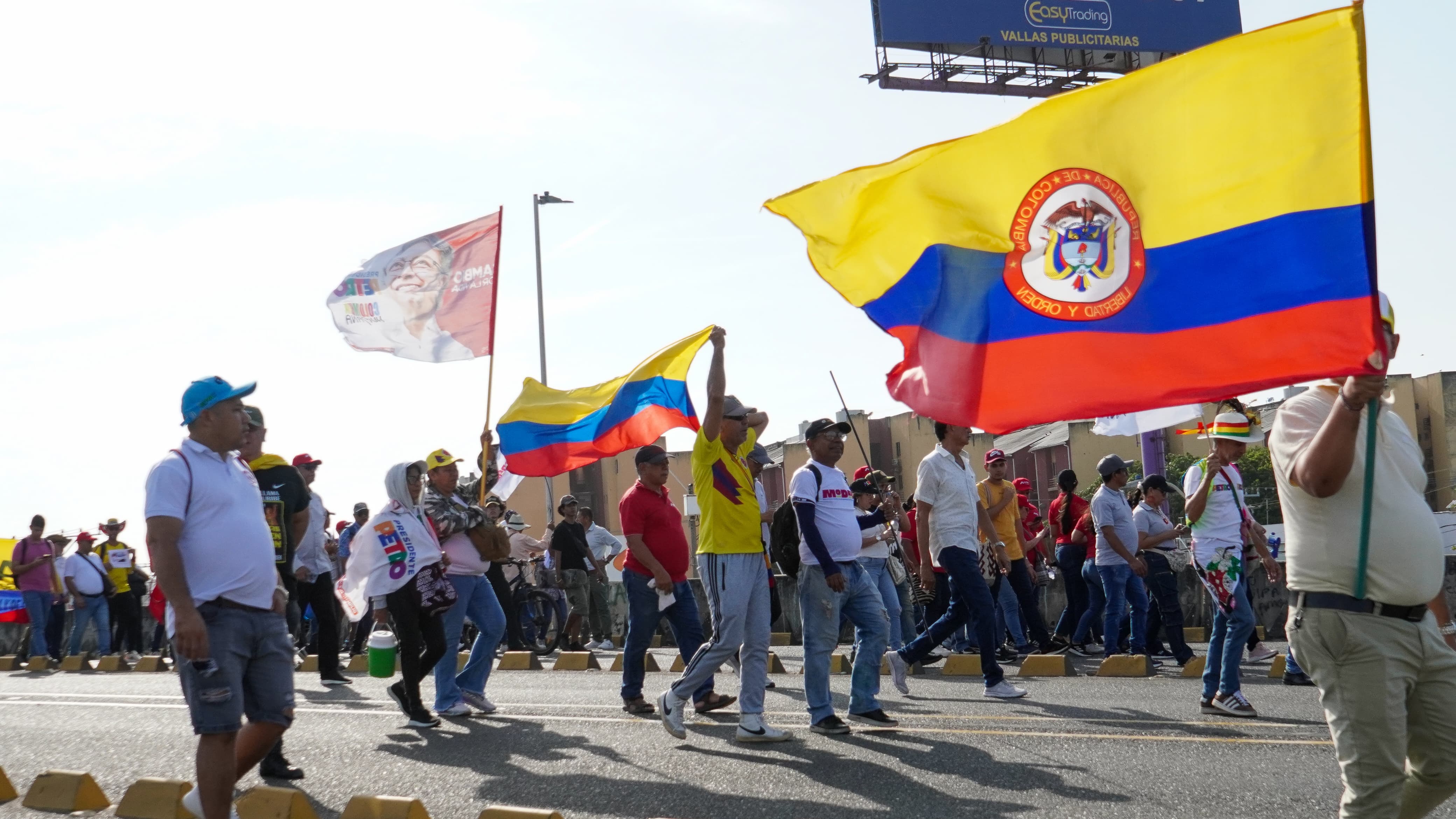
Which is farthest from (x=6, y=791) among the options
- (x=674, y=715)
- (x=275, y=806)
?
(x=674, y=715)

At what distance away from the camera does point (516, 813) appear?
5.93 metres

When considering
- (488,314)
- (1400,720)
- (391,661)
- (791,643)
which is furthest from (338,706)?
(1400,720)

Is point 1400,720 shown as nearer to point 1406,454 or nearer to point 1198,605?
point 1406,454

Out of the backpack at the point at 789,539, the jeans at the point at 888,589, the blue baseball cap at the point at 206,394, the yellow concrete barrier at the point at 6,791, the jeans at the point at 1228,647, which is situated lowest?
the yellow concrete barrier at the point at 6,791

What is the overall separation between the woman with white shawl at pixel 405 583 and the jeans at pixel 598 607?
885 centimetres

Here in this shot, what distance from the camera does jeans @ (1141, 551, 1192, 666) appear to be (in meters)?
11.7

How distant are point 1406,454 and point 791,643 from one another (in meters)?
13.9

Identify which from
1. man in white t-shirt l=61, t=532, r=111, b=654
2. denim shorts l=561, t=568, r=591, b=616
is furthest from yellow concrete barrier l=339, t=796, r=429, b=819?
man in white t-shirt l=61, t=532, r=111, b=654

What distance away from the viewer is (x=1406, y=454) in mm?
4266

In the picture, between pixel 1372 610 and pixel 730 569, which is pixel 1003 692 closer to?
pixel 730 569

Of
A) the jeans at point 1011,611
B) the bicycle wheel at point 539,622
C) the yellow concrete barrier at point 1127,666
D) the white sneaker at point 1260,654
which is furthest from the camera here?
the bicycle wheel at point 539,622

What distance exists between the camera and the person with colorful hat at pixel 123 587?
20.5 metres

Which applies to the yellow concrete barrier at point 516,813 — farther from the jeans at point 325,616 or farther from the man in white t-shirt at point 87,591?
the man in white t-shirt at point 87,591

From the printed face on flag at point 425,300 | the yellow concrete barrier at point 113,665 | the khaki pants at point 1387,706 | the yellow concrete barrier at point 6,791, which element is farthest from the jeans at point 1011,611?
the yellow concrete barrier at point 113,665
